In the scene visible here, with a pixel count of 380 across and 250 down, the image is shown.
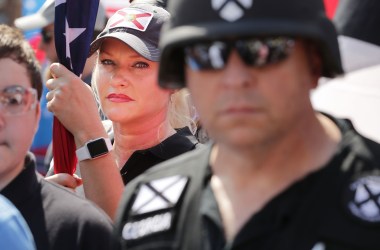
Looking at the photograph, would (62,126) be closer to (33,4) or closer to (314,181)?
(314,181)

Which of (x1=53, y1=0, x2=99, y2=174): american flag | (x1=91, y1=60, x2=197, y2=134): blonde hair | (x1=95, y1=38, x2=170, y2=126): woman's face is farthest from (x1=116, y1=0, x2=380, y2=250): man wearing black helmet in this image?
(x1=91, y1=60, x2=197, y2=134): blonde hair

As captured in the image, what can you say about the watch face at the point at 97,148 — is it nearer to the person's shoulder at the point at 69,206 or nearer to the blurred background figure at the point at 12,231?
the person's shoulder at the point at 69,206

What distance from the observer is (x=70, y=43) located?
3.94 m

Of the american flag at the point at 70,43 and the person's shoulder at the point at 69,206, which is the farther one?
the american flag at the point at 70,43

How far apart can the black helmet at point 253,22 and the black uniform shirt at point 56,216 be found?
2.82 feet

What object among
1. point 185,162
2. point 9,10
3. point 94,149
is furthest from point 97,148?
point 9,10

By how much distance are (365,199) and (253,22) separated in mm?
459

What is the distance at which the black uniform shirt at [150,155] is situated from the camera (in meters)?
4.08

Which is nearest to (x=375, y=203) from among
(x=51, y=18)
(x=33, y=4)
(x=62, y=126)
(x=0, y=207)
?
(x=0, y=207)

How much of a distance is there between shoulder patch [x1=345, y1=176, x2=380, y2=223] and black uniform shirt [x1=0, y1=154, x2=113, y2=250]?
100 centimetres

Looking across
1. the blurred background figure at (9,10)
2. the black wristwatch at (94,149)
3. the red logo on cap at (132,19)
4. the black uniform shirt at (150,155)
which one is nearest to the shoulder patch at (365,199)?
the black wristwatch at (94,149)

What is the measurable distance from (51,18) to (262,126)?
16.9ft

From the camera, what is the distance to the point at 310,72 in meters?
2.43

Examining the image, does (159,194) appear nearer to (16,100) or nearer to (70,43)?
(16,100)
